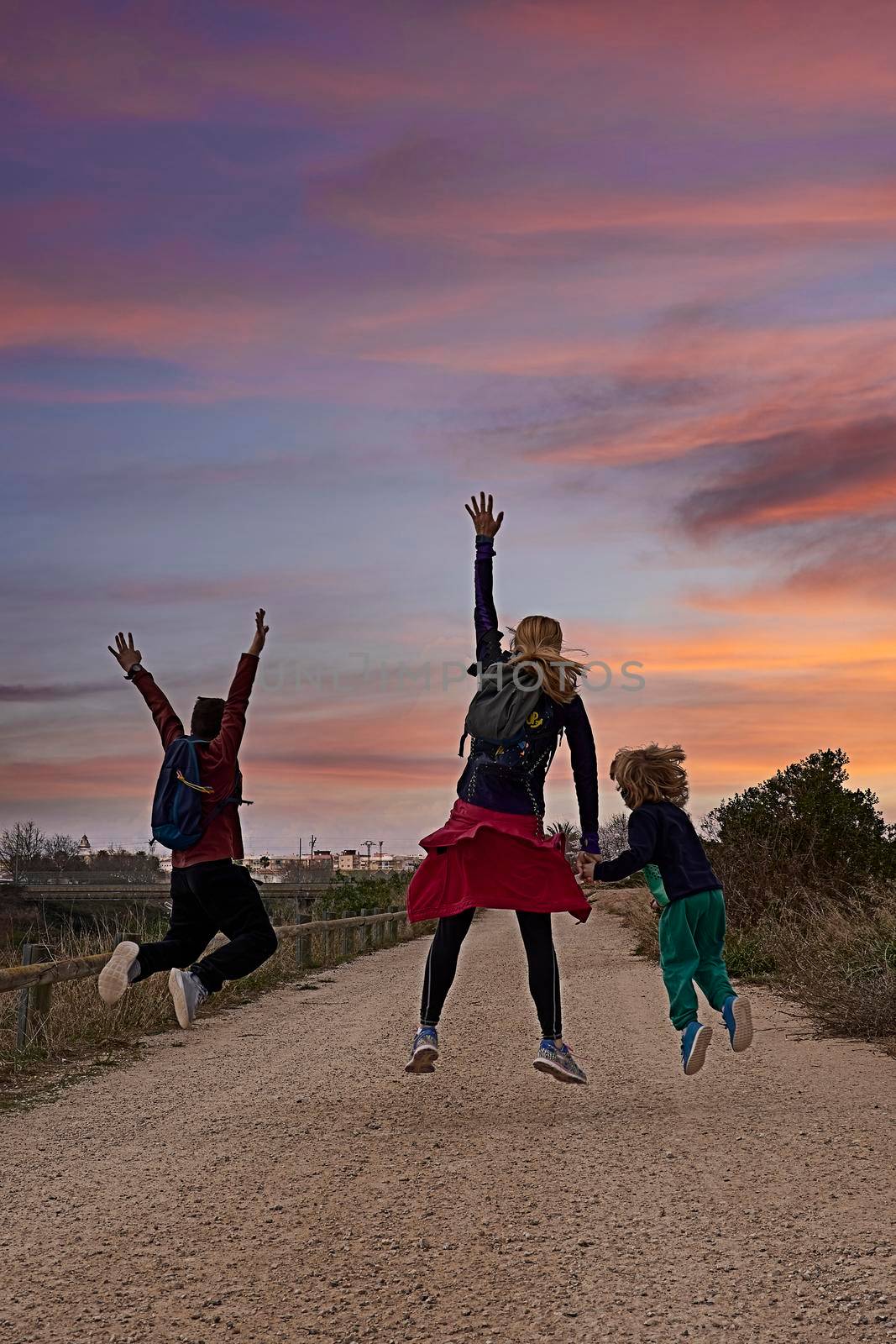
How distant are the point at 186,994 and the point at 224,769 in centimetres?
Answer: 130

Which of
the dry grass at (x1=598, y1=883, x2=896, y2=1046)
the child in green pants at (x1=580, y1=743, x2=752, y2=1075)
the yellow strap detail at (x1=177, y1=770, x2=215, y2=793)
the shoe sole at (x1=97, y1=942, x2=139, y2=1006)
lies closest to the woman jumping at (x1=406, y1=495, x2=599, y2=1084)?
the child in green pants at (x1=580, y1=743, x2=752, y2=1075)

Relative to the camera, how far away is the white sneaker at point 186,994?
6.73 metres

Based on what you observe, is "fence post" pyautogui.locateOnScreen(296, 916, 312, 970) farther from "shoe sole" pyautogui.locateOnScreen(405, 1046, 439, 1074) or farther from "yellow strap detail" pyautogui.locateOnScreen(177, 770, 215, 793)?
"shoe sole" pyautogui.locateOnScreen(405, 1046, 439, 1074)

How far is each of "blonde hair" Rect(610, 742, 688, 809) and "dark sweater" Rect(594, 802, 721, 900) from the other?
2.1 inches

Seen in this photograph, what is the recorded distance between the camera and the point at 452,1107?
6938 millimetres

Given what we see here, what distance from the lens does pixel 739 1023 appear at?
607 cm

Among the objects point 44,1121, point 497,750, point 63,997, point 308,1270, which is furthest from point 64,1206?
point 63,997

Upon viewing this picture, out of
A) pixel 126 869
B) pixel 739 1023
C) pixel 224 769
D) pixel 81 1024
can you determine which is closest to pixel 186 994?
pixel 224 769

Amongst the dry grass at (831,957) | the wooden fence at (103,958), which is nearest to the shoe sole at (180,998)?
the wooden fence at (103,958)

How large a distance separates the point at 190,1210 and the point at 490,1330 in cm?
175

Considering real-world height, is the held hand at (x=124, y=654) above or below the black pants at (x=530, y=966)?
above

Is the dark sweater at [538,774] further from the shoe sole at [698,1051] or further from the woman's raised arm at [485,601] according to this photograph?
the shoe sole at [698,1051]

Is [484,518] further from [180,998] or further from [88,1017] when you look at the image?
[88,1017]

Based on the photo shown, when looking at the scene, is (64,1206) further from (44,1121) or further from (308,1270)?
(44,1121)
